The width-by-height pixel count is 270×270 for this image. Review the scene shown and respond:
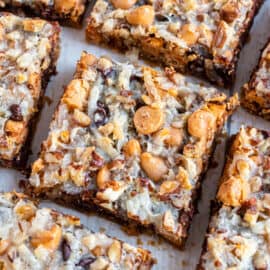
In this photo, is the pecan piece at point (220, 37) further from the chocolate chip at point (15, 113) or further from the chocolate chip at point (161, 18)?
the chocolate chip at point (15, 113)

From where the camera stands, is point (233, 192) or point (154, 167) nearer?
point (233, 192)

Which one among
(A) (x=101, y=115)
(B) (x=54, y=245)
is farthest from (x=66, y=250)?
(A) (x=101, y=115)

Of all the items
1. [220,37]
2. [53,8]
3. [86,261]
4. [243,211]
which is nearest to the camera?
[86,261]

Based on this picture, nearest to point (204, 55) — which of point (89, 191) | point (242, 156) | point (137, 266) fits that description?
point (242, 156)

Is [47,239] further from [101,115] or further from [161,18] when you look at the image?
[161,18]

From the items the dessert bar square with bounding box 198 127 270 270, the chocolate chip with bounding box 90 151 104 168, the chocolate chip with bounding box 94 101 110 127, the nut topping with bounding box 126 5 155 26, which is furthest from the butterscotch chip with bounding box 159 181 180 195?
the nut topping with bounding box 126 5 155 26

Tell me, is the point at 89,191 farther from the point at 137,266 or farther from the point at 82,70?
the point at 82,70

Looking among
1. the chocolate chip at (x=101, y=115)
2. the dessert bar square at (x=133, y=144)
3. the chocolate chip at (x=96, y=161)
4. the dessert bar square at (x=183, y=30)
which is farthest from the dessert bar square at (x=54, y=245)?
the dessert bar square at (x=183, y=30)
